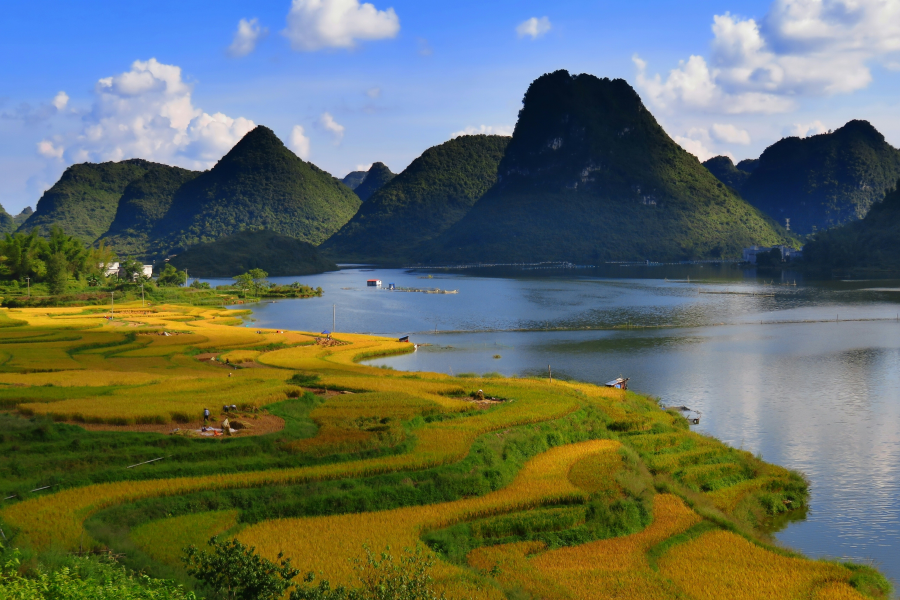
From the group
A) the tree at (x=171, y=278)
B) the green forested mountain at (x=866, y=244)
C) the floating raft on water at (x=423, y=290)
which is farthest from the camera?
the green forested mountain at (x=866, y=244)

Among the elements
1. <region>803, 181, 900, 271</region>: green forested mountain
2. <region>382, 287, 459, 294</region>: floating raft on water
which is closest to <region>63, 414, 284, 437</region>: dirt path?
<region>382, 287, 459, 294</region>: floating raft on water

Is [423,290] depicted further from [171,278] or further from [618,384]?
[618,384]

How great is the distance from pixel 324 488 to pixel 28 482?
345 inches

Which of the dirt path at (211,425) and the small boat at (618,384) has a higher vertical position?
the dirt path at (211,425)

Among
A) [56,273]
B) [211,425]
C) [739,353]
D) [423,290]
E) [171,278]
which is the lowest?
[739,353]

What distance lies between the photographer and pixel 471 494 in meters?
23.7

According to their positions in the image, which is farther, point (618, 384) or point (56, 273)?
point (56, 273)

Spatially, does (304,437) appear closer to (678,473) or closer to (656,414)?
(678,473)

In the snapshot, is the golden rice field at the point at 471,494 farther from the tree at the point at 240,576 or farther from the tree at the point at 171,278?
the tree at the point at 171,278

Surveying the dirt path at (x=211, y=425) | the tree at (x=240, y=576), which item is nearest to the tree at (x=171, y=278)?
the dirt path at (x=211, y=425)

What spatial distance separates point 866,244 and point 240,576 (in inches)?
7916

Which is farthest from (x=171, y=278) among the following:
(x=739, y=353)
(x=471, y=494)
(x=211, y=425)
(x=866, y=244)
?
(x=866, y=244)

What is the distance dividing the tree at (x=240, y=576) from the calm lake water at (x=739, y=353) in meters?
17.5

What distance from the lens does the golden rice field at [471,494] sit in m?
18.4
